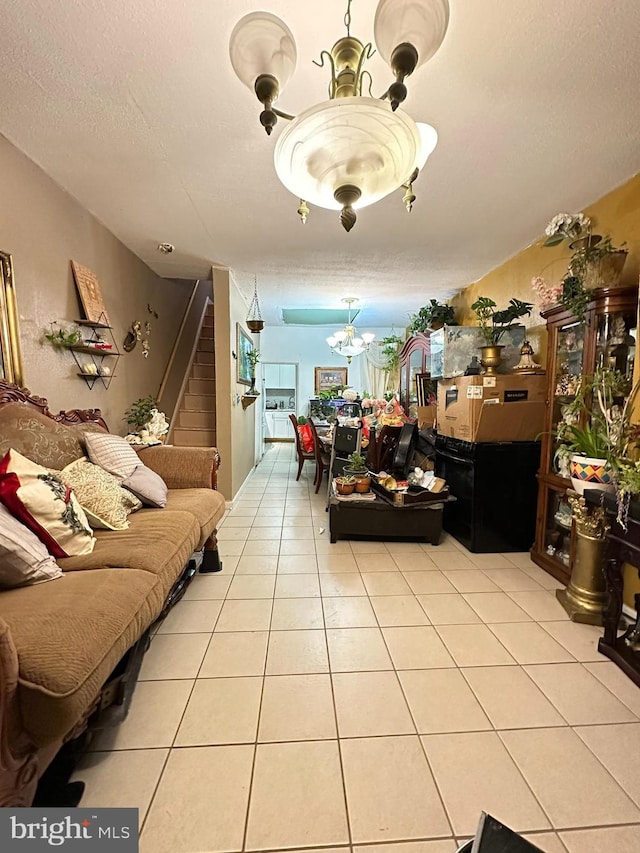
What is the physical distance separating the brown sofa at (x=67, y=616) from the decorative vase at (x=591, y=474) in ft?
6.86

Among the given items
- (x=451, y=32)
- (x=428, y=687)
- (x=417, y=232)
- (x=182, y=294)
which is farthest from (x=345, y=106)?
(x=182, y=294)

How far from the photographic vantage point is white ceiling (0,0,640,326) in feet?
4.08

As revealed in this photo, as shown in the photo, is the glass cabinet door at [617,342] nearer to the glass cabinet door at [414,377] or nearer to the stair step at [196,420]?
the glass cabinet door at [414,377]

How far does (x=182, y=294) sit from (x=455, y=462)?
4336 millimetres

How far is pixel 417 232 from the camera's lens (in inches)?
113

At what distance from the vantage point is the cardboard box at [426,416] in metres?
4.06

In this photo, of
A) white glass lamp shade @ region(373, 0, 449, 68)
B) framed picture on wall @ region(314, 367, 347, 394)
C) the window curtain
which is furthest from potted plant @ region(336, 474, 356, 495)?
framed picture on wall @ region(314, 367, 347, 394)

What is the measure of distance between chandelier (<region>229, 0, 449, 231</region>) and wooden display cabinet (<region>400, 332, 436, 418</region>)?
333cm

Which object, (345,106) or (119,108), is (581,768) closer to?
(345,106)

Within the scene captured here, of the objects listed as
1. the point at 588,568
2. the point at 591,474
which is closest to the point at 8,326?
the point at 591,474

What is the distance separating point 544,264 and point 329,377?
5619 mm

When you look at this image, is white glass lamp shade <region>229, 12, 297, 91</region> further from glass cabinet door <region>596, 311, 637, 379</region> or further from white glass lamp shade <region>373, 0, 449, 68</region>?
glass cabinet door <region>596, 311, 637, 379</region>

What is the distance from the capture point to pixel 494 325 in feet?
10.1

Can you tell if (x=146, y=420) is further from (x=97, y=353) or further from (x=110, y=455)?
(x=110, y=455)
